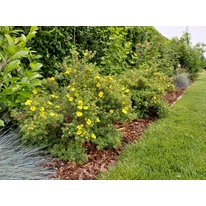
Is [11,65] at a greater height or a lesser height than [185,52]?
lesser

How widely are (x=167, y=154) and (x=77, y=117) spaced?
99 centimetres

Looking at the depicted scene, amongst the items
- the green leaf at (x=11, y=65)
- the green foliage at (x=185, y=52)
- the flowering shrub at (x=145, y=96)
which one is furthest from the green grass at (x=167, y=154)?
the green foliage at (x=185, y=52)

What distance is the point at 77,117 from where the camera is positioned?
6.84 feet

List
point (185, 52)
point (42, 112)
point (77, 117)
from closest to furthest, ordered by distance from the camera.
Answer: point (42, 112) < point (77, 117) < point (185, 52)

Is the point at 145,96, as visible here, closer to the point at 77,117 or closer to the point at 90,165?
the point at 77,117

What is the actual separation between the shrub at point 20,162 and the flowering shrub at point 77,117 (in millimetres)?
121

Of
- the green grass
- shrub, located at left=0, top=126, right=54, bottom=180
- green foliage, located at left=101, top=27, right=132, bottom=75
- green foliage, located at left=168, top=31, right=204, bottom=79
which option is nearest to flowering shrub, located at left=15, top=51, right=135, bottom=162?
shrub, located at left=0, top=126, right=54, bottom=180

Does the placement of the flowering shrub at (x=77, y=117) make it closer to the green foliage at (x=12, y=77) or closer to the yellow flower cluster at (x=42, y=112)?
the yellow flower cluster at (x=42, y=112)

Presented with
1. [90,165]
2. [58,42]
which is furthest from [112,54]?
[90,165]

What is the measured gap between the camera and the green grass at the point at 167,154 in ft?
5.92

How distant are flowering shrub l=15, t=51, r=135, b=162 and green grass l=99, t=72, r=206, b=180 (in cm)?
30
